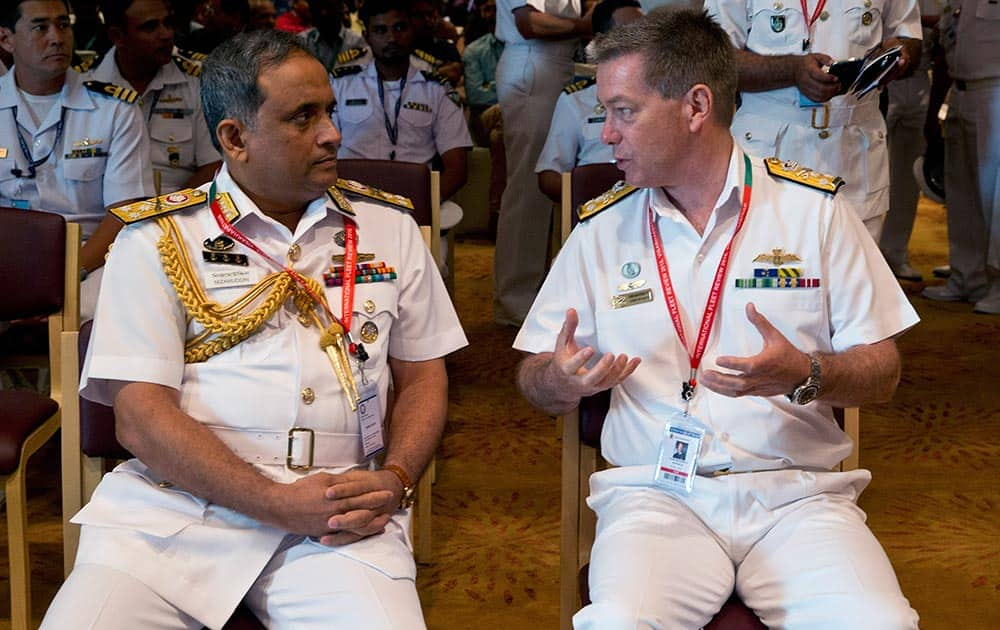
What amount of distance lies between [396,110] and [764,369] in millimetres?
3230

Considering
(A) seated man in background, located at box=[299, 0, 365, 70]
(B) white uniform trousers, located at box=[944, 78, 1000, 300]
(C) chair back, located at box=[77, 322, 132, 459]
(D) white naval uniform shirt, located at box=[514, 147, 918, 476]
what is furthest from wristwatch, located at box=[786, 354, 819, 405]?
(A) seated man in background, located at box=[299, 0, 365, 70]

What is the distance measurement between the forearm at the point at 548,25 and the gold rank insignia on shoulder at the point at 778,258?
3.16m

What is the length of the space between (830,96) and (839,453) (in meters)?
1.35

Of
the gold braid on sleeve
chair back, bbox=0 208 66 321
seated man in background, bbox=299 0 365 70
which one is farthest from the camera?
seated man in background, bbox=299 0 365 70

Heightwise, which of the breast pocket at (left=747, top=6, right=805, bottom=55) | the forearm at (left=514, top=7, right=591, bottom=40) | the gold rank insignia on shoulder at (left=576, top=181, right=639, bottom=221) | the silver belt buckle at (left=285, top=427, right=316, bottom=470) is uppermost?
the breast pocket at (left=747, top=6, right=805, bottom=55)

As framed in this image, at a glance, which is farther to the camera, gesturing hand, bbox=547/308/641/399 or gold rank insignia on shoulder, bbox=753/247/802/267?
gold rank insignia on shoulder, bbox=753/247/802/267

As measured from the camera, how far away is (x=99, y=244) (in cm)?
364

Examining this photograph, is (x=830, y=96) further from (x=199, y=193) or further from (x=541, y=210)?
(x=541, y=210)

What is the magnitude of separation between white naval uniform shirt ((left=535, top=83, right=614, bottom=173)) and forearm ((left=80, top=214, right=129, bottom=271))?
1.70m

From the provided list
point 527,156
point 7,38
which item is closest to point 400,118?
point 527,156

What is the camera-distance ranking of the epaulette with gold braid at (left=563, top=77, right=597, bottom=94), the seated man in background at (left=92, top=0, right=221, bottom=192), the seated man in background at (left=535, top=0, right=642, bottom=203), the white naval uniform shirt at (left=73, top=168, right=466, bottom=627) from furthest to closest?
the epaulette with gold braid at (left=563, top=77, right=597, bottom=94) → the seated man in background at (left=535, top=0, right=642, bottom=203) → the seated man in background at (left=92, top=0, right=221, bottom=192) → the white naval uniform shirt at (left=73, top=168, right=466, bottom=627)

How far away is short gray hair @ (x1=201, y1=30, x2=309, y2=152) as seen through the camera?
2.17 m

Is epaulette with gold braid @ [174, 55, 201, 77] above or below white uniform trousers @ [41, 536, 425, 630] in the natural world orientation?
above

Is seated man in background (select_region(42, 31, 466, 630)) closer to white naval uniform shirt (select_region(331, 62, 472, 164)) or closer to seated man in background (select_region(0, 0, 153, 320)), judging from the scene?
seated man in background (select_region(0, 0, 153, 320))
